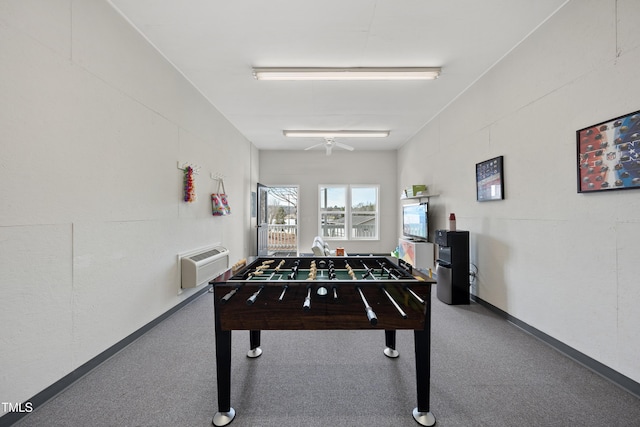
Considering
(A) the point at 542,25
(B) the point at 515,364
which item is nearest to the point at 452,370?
(B) the point at 515,364

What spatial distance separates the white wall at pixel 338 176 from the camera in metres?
7.25

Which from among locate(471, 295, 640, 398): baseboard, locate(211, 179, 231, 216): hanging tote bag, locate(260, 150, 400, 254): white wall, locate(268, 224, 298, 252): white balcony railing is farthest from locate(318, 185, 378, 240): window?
locate(471, 295, 640, 398): baseboard

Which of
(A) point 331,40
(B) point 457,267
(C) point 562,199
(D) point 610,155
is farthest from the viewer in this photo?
(B) point 457,267

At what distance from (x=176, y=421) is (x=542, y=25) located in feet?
14.1

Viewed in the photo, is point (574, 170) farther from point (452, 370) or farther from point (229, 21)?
point (229, 21)

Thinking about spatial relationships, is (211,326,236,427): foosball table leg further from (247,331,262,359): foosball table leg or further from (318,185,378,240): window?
(318,185,378,240): window

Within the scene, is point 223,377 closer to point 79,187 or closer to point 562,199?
point 79,187

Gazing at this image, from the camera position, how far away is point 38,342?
1644 millimetres

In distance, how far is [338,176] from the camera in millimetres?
7301

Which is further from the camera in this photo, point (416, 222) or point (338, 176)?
point (338, 176)

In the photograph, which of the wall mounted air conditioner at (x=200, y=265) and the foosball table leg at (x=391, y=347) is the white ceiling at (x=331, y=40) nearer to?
the wall mounted air conditioner at (x=200, y=265)

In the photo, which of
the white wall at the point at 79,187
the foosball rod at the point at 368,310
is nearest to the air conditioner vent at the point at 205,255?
the white wall at the point at 79,187

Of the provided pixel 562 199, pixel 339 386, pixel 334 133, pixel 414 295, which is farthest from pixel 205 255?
pixel 562 199

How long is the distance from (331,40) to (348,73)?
1.73 feet
